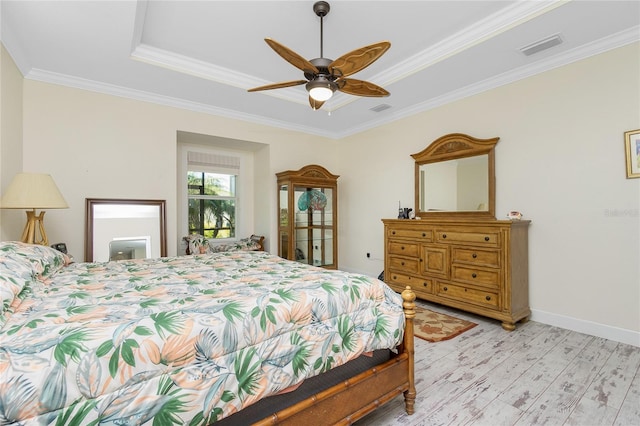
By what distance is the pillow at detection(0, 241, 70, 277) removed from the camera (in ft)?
5.47

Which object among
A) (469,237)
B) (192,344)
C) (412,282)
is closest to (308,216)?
(412,282)

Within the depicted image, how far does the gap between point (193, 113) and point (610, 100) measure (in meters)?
4.56

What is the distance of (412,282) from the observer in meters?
3.79

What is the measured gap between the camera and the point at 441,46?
9.53ft

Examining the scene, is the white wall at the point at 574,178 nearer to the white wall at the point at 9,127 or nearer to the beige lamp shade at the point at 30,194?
the beige lamp shade at the point at 30,194

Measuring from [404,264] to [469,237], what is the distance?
0.94 meters

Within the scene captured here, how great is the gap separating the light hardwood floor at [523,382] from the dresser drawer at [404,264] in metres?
1.07

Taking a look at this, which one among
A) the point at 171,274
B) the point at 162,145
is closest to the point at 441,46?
the point at 171,274

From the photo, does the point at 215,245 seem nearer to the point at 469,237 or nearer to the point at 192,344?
the point at 469,237

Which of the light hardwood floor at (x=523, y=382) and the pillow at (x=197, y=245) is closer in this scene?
the light hardwood floor at (x=523, y=382)

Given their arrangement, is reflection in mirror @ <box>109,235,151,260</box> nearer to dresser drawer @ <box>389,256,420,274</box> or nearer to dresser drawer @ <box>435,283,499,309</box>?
dresser drawer @ <box>389,256,420,274</box>

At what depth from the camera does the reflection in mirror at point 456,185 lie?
3.50m

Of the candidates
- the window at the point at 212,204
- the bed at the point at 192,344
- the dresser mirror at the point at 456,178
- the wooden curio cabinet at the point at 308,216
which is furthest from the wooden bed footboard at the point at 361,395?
the window at the point at 212,204

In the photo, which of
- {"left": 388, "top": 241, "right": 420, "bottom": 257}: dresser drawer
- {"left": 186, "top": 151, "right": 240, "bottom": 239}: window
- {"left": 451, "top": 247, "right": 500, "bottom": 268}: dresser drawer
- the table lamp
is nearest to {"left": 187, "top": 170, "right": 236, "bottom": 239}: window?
{"left": 186, "top": 151, "right": 240, "bottom": 239}: window
